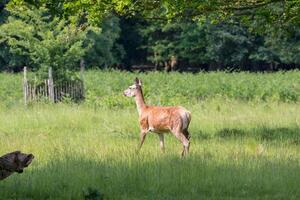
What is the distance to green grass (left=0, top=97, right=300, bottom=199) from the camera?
421 inches

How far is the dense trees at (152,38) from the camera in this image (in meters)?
17.5

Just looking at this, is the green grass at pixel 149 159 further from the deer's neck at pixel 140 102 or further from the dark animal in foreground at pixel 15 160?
the dark animal in foreground at pixel 15 160

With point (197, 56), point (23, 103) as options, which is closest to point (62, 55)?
point (23, 103)

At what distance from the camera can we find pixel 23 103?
2903cm

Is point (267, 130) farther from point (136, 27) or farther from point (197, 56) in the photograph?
point (136, 27)

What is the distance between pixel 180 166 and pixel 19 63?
164 feet

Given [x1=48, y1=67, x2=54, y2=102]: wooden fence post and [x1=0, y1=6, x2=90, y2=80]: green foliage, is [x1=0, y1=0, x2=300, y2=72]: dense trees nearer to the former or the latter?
[x1=0, y1=6, x2=90, y2=80]: green foliage

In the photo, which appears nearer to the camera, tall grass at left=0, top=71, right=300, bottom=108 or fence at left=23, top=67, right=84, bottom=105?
fence at left=23, top=67, right=84, bottom=105

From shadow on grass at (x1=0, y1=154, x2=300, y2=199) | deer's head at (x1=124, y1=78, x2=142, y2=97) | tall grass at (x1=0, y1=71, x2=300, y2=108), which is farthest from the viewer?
tall grass at (x1=0, y1=71, x2=300, y2=108)

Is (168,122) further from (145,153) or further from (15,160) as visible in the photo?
(15,160)

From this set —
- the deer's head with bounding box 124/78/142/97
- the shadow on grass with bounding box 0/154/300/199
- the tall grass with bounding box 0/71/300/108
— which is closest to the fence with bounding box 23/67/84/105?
the tall grass with bounding box 0/71/300/108

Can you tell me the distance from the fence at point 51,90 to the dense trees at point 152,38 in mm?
944

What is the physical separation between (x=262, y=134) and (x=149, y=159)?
5.98 meters

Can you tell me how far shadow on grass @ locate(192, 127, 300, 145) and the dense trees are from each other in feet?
9.24
